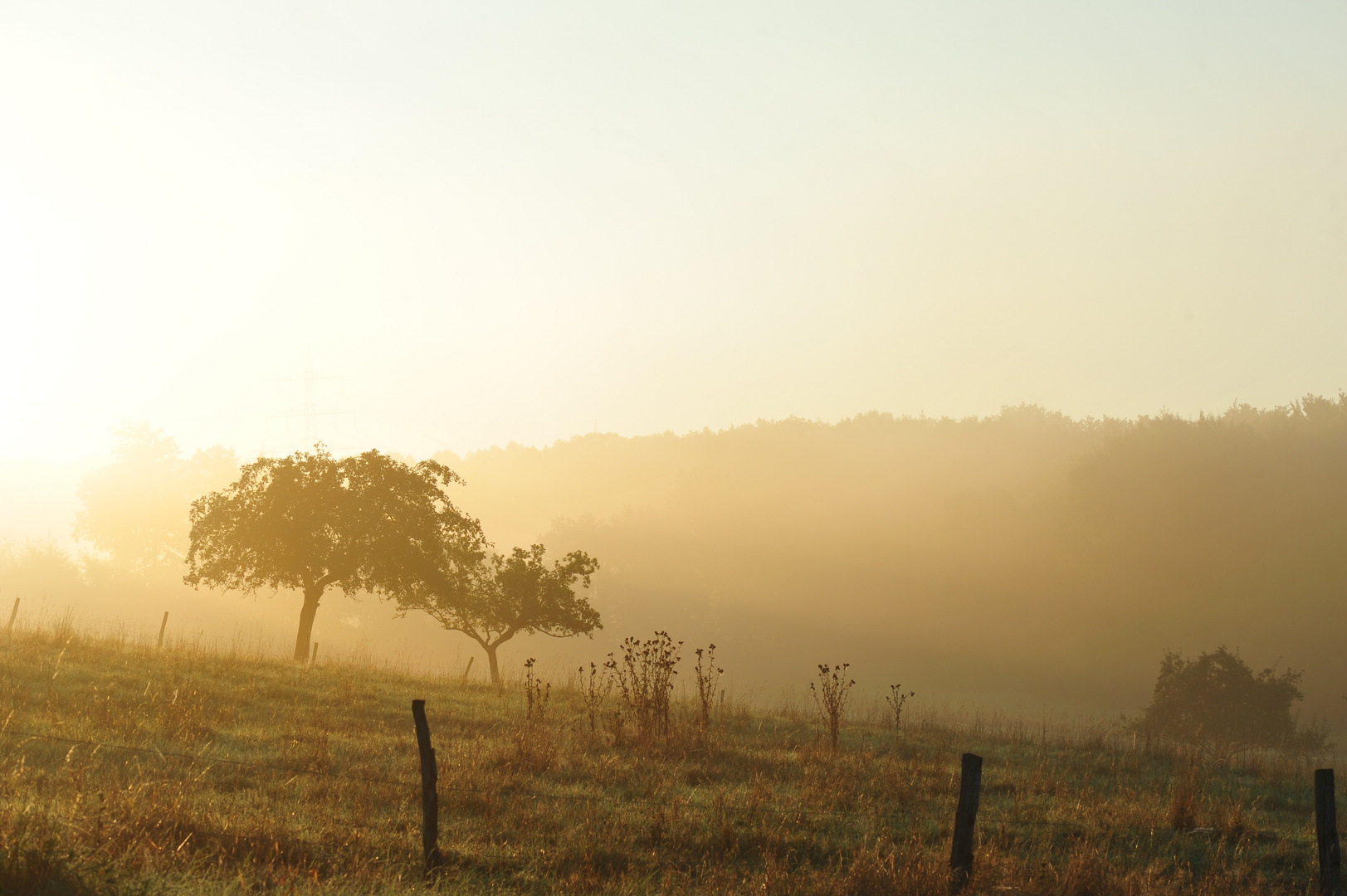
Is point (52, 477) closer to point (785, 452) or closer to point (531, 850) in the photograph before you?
point (785, 452)

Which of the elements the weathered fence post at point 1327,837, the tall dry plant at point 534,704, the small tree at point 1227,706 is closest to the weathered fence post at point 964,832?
the weathered fence post at point 1327,837

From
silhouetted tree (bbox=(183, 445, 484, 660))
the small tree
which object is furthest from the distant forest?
silhouetted tree (bbox=(183, 445, 484, 660))

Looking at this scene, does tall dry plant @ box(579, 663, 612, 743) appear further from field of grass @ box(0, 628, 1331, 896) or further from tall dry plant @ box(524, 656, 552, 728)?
tall dry plant @ box(524, 656, 552, 728)

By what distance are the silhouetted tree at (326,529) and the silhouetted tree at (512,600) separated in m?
0.56

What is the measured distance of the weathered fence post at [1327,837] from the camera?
7.91 meters

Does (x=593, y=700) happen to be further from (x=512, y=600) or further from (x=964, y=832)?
(x=512, y=600)

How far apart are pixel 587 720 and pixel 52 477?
18242 cm

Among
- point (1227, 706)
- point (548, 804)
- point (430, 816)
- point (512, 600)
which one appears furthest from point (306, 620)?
point (1227, 706)

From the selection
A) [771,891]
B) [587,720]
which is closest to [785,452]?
[587,720]

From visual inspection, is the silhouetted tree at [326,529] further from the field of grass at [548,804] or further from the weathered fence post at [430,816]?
the weathered fence post at [430,816]

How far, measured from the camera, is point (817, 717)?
24.2 metres

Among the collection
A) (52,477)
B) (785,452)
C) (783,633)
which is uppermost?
(785,452)

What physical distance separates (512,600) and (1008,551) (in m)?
85.7

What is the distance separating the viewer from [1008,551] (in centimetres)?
10331
